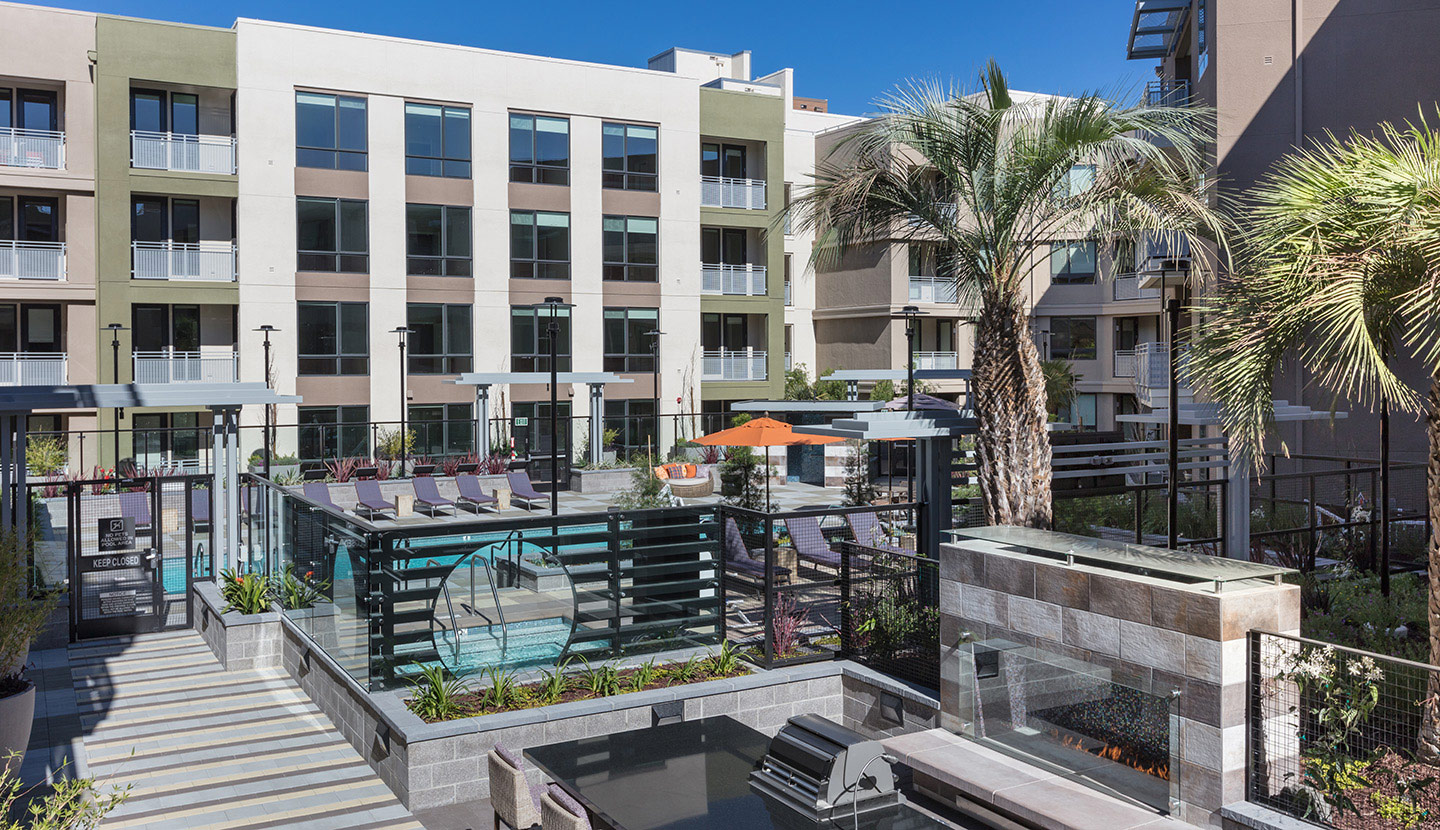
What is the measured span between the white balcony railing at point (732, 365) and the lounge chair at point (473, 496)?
41.7ft

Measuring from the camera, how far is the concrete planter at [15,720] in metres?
7.44

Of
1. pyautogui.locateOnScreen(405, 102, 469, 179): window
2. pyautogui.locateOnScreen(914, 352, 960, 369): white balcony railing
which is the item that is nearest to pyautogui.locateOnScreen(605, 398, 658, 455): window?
pyautogui.locateOnScreen(405, 102, 469, 179): window

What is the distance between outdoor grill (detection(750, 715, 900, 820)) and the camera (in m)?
5.47

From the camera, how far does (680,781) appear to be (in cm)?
620

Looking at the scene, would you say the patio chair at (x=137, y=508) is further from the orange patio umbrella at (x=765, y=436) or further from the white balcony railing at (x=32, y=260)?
the white balcony railing at (x=32, y=260)

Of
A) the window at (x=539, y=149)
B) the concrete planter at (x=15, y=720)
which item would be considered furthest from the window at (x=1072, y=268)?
the concrete planter at (x=15, y=720)

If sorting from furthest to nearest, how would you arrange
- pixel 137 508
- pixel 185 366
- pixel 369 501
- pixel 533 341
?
pixel 533 341 < pixel 185 366 < pixel 369 501 < pixel 137 508

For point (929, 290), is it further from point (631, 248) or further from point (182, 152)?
point (182, 152)

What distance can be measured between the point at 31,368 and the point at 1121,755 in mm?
29577

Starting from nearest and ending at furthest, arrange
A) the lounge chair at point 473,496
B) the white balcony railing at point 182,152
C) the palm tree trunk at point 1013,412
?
the palm tree trunk at point 1013,412, the lounge chair at point 473,496, the white balcony railing at point 182,152

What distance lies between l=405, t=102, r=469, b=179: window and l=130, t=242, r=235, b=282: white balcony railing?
579 centimetres

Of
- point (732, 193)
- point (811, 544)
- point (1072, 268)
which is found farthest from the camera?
point (1072, 268)

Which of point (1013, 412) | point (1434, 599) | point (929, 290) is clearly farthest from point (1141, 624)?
point (929, 290)

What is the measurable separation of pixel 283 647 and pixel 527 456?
19676mm
